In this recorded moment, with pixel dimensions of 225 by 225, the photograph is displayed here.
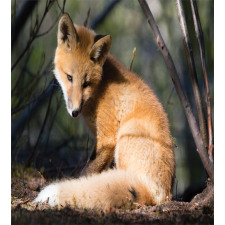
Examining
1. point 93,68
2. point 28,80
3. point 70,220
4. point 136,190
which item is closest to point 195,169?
point 136,190

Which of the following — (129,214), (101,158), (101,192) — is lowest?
(129,214)

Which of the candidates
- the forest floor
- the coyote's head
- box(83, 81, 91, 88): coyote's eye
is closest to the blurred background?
the coyote's head

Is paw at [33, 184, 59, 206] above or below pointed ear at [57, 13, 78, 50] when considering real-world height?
below

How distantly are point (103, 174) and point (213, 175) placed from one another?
0.88 m

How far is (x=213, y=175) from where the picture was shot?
2.54 metres

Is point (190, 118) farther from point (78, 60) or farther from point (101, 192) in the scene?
Result: point (78, 60)

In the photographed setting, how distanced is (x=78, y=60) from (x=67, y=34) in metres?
0.27

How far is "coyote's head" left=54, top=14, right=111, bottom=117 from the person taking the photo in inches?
116

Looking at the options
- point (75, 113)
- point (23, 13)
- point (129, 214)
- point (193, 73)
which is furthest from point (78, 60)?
point (23, 13)

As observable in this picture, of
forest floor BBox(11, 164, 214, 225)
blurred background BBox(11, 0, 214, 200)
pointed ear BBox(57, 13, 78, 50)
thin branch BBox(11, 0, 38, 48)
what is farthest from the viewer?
thin branch BBox(11, 0, 38, 48)

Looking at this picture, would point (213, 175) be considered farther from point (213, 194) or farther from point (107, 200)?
point (107, 200)

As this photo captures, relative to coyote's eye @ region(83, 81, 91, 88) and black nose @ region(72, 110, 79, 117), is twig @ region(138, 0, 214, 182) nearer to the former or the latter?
coyote's eye @ region(83, 81, 91, 88)

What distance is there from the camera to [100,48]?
307 cm

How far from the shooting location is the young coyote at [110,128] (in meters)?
2.60
